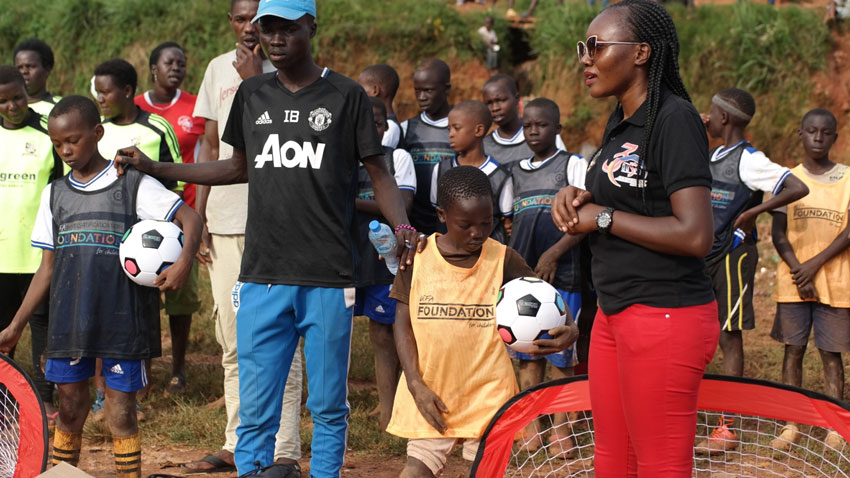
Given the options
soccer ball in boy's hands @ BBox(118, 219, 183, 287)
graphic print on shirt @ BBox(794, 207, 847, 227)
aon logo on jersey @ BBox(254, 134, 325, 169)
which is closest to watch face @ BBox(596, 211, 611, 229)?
aon logo on jersey @ BBox(254, 134, 325, 169)

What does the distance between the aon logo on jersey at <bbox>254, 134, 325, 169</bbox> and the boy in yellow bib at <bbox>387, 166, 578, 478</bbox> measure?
68 centimetres

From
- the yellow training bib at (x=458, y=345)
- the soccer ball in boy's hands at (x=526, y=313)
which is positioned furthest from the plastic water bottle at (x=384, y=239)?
the soccer ball in boy's hands at (x=526, y=313)

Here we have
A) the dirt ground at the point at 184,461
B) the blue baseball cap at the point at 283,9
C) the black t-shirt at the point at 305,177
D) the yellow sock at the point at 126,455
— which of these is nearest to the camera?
the blue baseball cap at the point at 283,9

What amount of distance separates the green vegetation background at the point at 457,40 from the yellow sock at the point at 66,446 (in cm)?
1021

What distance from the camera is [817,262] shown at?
5566mm

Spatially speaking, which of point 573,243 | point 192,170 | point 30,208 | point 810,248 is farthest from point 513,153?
point 30,208

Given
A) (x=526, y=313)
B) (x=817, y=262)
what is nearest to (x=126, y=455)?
(x=526, y=313)

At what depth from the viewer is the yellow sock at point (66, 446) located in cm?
430

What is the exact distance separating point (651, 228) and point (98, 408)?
434cm

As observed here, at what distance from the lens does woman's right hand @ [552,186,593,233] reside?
2.87 metres

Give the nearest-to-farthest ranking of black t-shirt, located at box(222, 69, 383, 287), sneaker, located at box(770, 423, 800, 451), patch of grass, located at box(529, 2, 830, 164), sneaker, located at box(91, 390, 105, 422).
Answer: black t-shirt, located at box(222, 69, 383, 287), sneaker, located at box(770, 423, 800, 451), sneaker, located at box(91, 390, 105, 422), patch of grass, located at box(529, 2, 830, 164)

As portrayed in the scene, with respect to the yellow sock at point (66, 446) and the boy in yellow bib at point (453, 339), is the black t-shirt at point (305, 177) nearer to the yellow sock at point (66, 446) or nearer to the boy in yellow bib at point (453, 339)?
the boy in yellow bib at point (453, 339)

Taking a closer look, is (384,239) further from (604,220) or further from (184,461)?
(184,461)

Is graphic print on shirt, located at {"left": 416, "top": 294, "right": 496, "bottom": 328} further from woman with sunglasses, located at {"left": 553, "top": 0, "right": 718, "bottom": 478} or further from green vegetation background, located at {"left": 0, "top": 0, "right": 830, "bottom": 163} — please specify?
green vegetation background, located at {"left": 0, "top": 0, "right": 830, "bottom": 163}
